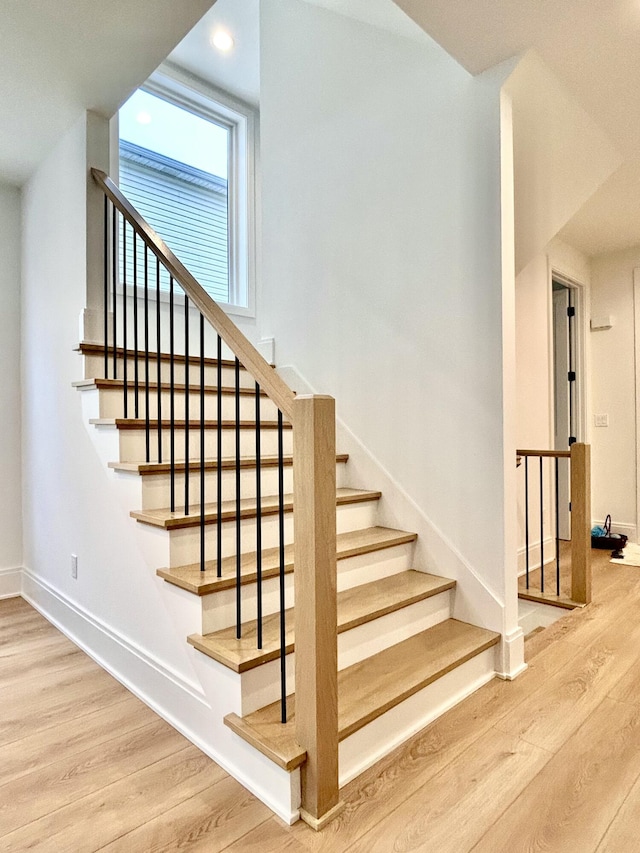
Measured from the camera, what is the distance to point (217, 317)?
1.74 metres

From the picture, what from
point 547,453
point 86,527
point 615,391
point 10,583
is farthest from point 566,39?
point 10,583

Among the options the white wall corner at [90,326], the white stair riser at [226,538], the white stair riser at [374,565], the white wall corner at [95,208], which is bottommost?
the white stair riser at [374,565]

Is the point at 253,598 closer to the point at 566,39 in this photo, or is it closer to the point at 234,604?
the point at 234,604

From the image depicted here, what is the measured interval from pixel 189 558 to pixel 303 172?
94.3 inches

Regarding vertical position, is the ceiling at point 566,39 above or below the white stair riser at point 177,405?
above

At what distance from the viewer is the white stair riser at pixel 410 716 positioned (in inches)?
62.3

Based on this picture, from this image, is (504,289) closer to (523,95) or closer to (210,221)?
(523,95)

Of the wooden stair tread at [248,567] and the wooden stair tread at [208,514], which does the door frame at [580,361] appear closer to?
the wooden stair tread at [248,567]

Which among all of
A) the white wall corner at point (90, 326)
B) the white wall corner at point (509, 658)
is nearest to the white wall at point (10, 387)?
the white wall corner at point (90, 326)

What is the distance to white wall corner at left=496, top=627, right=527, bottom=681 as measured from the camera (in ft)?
7.06

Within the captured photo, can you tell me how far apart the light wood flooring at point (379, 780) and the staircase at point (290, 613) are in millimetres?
136

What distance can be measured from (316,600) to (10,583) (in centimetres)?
269

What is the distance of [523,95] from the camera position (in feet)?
7.40

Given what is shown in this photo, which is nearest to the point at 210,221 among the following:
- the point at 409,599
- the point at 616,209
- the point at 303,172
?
the point at 303,172
